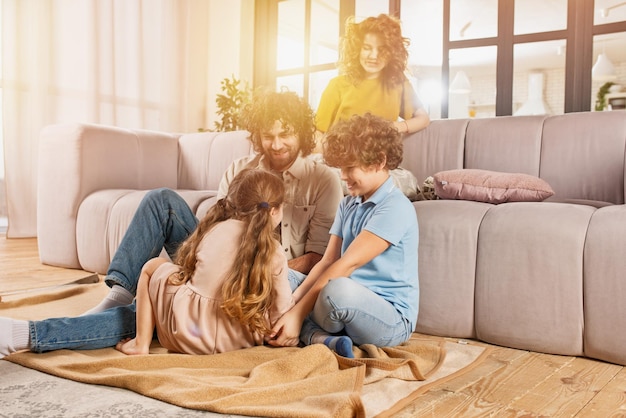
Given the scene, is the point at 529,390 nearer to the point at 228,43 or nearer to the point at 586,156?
the point at 586,156

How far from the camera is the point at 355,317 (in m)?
1.34

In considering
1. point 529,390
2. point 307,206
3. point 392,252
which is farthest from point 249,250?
point 529,390

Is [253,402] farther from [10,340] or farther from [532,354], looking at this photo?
[532,354]

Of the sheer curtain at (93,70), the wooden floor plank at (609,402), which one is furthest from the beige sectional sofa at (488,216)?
the sheer curtain at (93,70)

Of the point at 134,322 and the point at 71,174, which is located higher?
the point at 71,174

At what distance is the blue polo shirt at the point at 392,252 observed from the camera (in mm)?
1434

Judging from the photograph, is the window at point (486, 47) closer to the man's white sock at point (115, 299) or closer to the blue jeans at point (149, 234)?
the blue jeans at point (149, 234)

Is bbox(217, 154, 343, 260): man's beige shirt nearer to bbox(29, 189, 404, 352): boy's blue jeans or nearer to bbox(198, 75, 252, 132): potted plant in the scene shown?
bbox(29, 189, 404, 352): boy's blue jeans

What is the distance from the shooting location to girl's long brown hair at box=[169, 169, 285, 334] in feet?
4.24

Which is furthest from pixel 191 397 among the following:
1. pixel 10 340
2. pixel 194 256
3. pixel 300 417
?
pixel 10 340

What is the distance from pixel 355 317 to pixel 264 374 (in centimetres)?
27

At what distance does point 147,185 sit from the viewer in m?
3.06

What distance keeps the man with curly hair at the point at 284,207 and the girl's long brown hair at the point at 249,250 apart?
0.25 metres

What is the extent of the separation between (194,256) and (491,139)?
1313 mm
